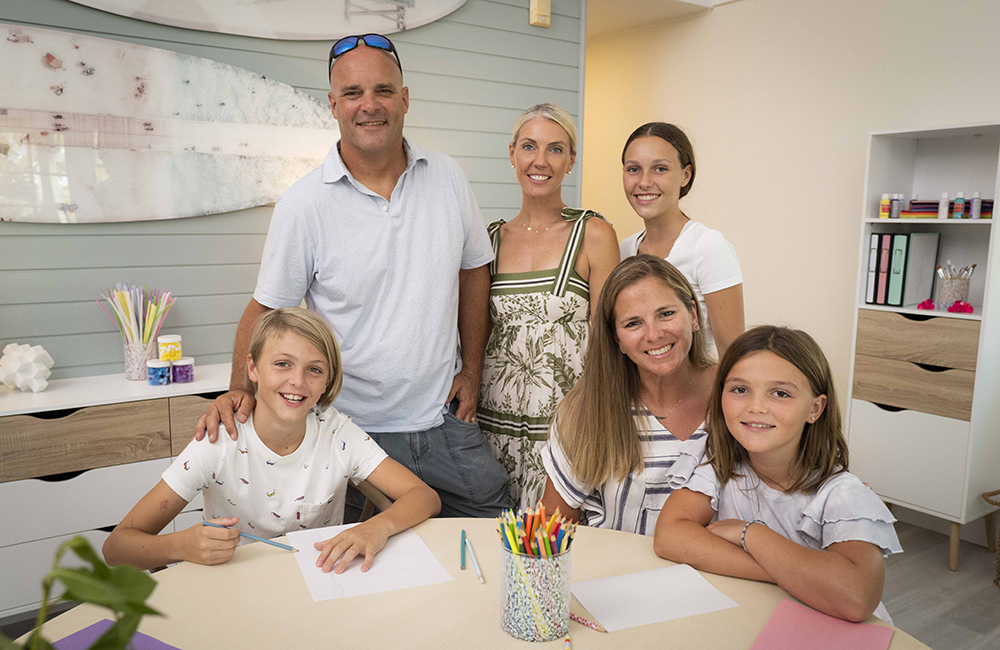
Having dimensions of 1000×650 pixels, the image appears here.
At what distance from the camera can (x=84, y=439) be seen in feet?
8.00

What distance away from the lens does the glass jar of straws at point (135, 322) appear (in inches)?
107

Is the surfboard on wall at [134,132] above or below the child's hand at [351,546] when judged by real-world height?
above

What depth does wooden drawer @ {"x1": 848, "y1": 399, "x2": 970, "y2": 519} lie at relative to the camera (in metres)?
3.13

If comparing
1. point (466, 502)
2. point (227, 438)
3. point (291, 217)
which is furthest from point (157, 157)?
point (466, 502)

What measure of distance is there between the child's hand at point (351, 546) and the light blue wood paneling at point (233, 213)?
192 cm

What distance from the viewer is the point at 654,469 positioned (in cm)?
157

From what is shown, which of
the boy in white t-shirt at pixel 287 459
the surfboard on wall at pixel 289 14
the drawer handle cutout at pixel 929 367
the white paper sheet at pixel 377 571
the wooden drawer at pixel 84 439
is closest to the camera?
the white paper sheet at pixel 377 571

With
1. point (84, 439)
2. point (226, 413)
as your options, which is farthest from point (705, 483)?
point (84, 439)

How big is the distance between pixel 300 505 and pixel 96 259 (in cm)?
168

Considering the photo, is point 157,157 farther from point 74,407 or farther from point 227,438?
point 227,438

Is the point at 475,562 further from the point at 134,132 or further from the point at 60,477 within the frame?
the point at 134,132

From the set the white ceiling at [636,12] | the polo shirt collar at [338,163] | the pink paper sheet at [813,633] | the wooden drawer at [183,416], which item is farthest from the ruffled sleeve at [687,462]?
the white ceiling at [636,12]

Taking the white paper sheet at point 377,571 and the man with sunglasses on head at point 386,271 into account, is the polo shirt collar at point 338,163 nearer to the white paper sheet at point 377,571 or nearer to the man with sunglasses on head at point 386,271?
the man with sunglasses on head at point 386,271

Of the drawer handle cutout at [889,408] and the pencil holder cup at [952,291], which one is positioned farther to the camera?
the drawer handle cutout at [889,408]
